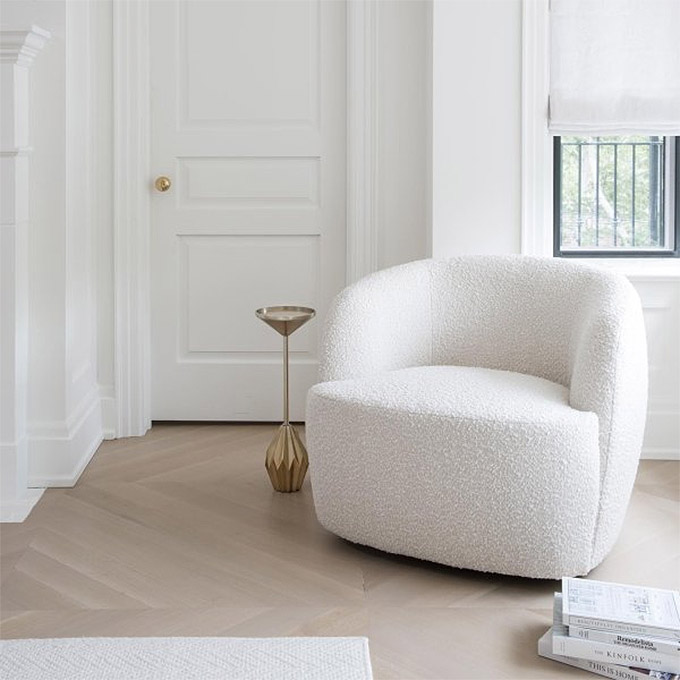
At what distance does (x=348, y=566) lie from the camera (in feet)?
9.72

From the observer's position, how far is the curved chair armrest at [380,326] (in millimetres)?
3170

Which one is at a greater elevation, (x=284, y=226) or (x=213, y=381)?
(x=284, y=226)

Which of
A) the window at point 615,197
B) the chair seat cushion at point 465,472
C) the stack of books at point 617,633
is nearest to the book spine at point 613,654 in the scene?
the stack of books at point 617,633

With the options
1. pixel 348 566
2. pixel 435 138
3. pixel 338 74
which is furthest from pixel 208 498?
pixel 338 74

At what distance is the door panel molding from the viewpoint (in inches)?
167

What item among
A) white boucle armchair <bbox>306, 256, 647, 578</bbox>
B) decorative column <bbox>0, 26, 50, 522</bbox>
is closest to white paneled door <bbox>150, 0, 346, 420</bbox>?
decorative column <bbox>0, 26, 50, 522</bbox>

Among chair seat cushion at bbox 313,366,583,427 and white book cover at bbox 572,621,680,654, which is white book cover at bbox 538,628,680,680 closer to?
white book cover at bbox 572,621,680,654

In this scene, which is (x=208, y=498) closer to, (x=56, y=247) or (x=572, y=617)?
(x=56, y=247)

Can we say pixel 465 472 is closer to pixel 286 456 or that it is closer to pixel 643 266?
pixel 286 456

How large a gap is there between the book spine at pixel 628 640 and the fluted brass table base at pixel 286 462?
1393 millimetres

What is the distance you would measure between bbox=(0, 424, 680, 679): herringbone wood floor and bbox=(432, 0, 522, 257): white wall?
1011mm

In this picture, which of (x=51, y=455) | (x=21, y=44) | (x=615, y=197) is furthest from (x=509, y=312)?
(x=21, y=44)

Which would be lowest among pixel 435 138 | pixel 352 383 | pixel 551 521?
pixel 551 521

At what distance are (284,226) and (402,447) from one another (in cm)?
174
